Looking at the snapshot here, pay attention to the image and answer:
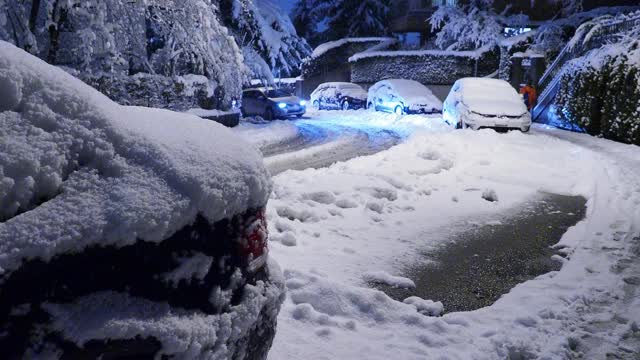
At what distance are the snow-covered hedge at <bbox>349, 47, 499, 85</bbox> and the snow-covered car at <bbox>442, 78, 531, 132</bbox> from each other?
486 inches

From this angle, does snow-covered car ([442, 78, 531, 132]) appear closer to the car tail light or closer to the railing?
the railing

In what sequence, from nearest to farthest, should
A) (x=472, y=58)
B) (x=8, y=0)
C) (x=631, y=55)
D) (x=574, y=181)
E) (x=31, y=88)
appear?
(x=31, y=88), (x=574, y=181), (x=8, y=0), (x=631, y=55), (x=472, y=58)

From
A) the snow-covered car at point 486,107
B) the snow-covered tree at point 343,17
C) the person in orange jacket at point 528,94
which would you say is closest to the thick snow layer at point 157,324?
the snow-covered car at point 486,107

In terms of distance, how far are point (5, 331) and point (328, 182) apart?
706 cm

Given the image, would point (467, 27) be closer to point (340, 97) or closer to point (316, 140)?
point (340, 97)

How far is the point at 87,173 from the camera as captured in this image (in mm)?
2080

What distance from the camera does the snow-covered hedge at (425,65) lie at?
30312 millimetres

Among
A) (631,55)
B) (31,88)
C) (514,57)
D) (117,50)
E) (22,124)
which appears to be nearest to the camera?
(22,124)

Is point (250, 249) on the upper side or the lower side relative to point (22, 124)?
lower

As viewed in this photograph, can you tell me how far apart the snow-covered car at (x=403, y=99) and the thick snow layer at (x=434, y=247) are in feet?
42.0

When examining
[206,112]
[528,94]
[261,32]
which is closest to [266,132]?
[206,112]

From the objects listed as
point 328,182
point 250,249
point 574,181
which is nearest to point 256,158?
point 250,249

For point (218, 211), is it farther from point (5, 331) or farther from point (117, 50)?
point (117, 50)

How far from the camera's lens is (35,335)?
1723 mm
